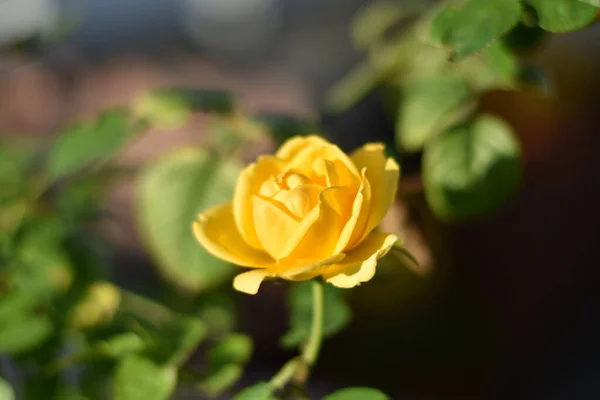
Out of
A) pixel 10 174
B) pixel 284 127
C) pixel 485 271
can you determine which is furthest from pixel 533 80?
pixel 485 271

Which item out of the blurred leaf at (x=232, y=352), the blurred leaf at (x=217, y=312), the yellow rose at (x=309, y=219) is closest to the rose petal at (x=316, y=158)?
the yellow rose at (x=309, y=219)

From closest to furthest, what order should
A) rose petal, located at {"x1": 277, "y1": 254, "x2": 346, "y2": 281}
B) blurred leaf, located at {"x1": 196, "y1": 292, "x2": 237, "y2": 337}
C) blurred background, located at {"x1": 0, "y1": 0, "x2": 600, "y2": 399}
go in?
rose petal, located at {"x1": 277, "y1": 254, "x2": 346, "y2": 281} → blurred leaf, located at {"x1": 196, "y1": 292, "x2": 237, "y2": 337} → blurred background, located at {"x1": 0, "y1": 0, "x2": 600, "y2": 399}

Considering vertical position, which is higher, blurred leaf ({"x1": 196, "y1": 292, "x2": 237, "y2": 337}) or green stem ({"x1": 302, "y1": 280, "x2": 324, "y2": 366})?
green stem ({"x1": 302, "y1": 280, "x2": 324, "y2": 366})

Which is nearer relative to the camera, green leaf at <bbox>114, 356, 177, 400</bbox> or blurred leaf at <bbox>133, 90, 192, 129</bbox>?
green leaf at <bbox>114, 356, 177, 400</bbox>

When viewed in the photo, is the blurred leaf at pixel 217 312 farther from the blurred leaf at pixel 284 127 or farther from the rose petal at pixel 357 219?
the rose petal at pixel 357 219

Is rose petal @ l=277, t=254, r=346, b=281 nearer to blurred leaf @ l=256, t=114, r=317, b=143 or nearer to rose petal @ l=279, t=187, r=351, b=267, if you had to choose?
rose petal @ l=279, t=187, r=351, b=267

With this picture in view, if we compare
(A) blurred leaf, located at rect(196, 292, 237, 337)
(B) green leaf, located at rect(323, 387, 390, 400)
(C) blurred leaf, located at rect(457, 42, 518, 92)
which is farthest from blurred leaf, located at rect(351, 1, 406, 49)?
(B) green leaf, located at rect(323, 387, 390, 400)

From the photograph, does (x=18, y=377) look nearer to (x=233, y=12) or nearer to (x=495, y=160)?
(x=495, y=160)
